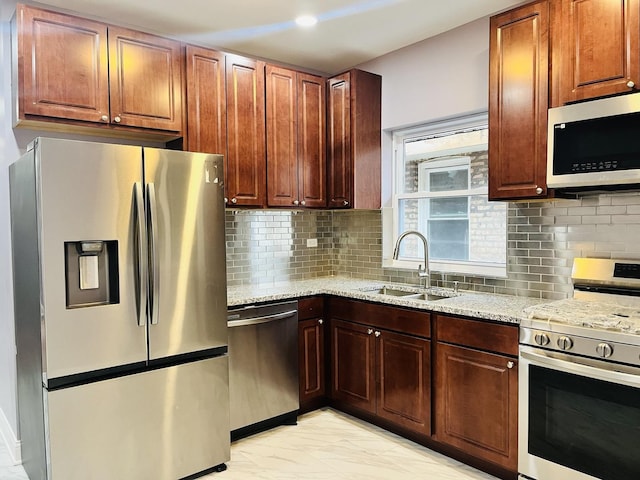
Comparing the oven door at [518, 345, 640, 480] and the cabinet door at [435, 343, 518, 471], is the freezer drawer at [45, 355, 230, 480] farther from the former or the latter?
the oven door at [518, 345, 640, 480]

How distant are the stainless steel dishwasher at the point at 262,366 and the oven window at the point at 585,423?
5.11 ft

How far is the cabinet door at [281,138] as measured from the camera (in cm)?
351

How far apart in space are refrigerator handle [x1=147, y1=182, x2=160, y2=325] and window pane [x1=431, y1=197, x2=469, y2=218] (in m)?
2.09

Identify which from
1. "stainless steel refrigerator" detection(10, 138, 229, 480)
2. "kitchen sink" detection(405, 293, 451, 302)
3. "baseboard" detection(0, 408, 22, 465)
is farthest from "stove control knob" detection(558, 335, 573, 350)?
"baseboard" detection(0, 408, 22, 465)

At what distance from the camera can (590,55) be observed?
2.32 meters

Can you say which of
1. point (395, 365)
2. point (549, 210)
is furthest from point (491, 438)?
point (549, 210)

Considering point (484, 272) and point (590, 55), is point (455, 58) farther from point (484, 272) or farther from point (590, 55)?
point (484, 272)

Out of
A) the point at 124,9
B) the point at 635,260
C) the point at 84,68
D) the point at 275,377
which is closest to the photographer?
the point at 635,260

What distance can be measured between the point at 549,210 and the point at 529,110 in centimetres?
63

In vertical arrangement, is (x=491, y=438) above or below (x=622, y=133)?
below

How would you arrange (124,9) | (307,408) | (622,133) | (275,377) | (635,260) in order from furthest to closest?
(307,408) → (275,377) → (124,9) → (635,260) → (622,133)

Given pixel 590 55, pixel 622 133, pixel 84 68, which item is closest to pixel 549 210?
pixel 622 133

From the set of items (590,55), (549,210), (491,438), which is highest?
(590,55)

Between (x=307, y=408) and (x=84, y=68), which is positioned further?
(x=307, y=408)
